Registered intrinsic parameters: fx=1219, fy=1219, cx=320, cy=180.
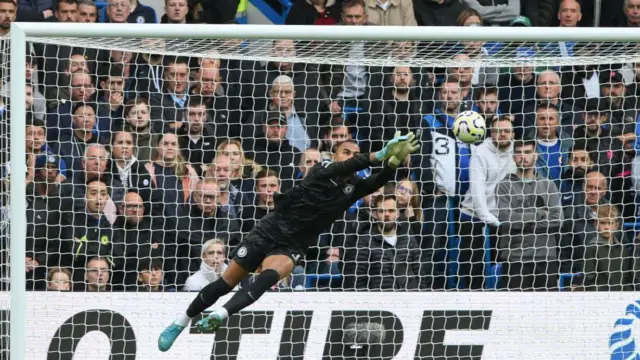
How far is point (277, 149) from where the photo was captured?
34.2ft

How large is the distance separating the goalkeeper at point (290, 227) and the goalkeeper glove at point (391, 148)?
11 centimetres

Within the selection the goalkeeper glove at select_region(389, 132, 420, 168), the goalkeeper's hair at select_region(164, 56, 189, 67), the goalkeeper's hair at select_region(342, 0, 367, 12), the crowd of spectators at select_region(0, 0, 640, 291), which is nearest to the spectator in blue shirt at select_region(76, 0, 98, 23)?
the crowd of spectators at select_region(0, 0, 640, 291)

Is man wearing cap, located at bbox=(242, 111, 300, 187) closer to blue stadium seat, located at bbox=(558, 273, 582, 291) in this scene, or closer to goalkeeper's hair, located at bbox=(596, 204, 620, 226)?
blue stadium seat, located at bbox=(558, 273, 582, 291)

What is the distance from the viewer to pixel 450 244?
10500 mm

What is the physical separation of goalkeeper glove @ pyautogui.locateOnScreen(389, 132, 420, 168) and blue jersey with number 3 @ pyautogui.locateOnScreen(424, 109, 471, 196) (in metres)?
1.71

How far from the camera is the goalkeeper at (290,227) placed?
8734 millimetres

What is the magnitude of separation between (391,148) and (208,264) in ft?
7.22

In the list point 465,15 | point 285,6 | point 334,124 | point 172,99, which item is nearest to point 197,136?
point 172,99

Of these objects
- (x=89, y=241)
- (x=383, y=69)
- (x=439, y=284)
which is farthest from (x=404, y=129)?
(x=89, y=241)

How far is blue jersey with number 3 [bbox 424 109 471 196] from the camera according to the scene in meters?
10.3

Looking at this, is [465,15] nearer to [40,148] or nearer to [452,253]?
[452,253]

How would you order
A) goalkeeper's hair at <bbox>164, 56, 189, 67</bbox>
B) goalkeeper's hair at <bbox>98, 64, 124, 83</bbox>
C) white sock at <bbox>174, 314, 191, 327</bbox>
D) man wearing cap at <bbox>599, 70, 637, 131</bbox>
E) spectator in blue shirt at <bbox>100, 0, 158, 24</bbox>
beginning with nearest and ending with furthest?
white sock at <bbox>174, 314, 191, 327</bbox>
goalkeeper's hair at <bbox>98, 64, 124, 83</bbox>
goalkeeper's hair at <bbox>164, 56, 189, 67</bbox>
man wearing cap at <bbox>599, 70, 637, 131</bbox>
spectator in blue shirt at <bbox>100, 0, 158, 24</bbox>

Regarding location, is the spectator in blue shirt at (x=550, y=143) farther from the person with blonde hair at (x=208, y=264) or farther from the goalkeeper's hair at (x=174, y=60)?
the goalkeeper's hair at (x=174, y=60)

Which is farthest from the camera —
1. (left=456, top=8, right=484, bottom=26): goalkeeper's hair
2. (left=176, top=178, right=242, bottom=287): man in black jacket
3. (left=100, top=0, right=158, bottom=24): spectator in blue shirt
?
(left=456, top=8, right=484, bottom=26): goalkeeper's hair
